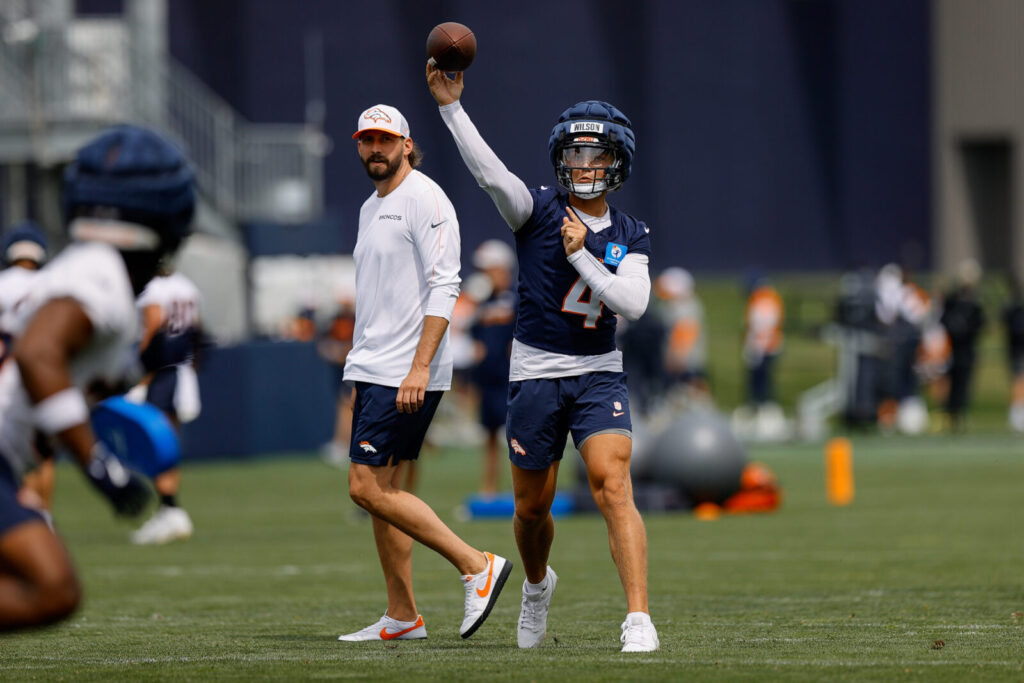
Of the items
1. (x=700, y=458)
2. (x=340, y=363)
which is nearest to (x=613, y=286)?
(x=700, y=458)

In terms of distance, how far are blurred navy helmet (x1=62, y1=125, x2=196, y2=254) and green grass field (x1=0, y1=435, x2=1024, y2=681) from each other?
1.84 meters

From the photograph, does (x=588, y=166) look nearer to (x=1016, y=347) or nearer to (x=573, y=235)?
(x=573, y=235)

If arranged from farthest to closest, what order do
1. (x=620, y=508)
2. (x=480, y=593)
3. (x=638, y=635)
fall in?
(x=480, y=593)
(x=620, y=508)
(x=638, y=635)

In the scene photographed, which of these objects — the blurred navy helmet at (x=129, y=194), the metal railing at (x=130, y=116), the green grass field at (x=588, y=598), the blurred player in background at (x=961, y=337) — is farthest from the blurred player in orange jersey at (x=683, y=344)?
the blurred navy helmet at (x=129, y=194)

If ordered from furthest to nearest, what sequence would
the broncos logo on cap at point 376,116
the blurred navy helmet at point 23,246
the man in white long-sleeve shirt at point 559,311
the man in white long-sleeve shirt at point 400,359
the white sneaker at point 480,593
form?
1. the blurred navy helmet at point 23,246
2. the broncos logo on cap at point 376,116
3. the man in white long-sleeve shirt at point 400,359
4. the white sneaker at point 480,593
5. the man in white long-sleeve shirt at point 559,311

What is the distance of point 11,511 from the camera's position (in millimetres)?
4367

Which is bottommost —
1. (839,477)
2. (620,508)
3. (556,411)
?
(839,477)

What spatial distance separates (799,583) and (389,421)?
11.0 ft

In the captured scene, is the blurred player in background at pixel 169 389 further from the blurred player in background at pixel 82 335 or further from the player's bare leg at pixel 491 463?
the blurred player in background at pixel 82 335

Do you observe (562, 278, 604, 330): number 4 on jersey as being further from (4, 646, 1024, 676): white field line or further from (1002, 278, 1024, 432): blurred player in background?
(1002, 278, 1024, 432): blurred player in background

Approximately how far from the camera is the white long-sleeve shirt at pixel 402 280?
23.4 ft

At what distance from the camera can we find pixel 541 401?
265 inches

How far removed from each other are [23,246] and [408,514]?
466 centimetres

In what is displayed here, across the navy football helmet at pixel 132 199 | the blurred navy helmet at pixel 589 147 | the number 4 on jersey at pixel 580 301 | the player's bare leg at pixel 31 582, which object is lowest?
the player's bare leg at pixel 31 582
